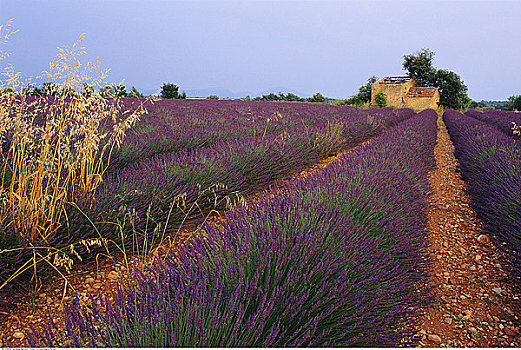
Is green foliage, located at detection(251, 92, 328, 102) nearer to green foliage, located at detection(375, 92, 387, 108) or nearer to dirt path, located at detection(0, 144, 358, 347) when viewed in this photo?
green foliage, located at detection(375, 92, 387, 108)

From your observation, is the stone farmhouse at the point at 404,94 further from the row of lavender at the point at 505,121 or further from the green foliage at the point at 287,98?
the row of lavender at the point at 505,121

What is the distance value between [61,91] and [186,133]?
2967mm

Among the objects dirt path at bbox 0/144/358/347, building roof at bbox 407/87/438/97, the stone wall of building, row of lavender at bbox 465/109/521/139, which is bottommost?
dirt path at bbox 0/144/358/347

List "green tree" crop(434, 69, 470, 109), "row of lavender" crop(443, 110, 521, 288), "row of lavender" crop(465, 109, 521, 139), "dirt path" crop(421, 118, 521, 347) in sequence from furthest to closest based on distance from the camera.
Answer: "green tree" crop(434, 69, 470, 109)
"row of lavender" crop(465, 109, 521, 139)
"row of lavender" crop(443, 110, 521, 288)
"dirt path" crop(421, 118, 521, 347)

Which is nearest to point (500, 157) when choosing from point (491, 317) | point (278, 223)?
point (491, 317)

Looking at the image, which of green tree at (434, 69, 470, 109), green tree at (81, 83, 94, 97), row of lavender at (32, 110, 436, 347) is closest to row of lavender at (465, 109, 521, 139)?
row of lavender at (32, 110, 436, 347)

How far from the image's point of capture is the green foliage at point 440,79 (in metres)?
37.0

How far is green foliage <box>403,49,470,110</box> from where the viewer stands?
37000mm

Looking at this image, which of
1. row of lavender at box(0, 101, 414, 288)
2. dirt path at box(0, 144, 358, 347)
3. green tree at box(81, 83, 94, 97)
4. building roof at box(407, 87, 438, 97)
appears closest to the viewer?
dirt path at box(0, 144, 358, 347)

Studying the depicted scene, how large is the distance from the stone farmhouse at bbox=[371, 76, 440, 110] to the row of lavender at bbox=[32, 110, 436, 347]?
3423 cm

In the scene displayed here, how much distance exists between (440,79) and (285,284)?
4420 cm

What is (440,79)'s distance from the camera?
1508 inches

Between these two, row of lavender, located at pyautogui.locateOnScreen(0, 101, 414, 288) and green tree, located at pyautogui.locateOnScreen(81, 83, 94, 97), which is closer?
green tree, located at pyautogui.locateOnScreen(81, 83, 94, 97)

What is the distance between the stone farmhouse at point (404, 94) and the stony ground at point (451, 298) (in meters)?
33.2
